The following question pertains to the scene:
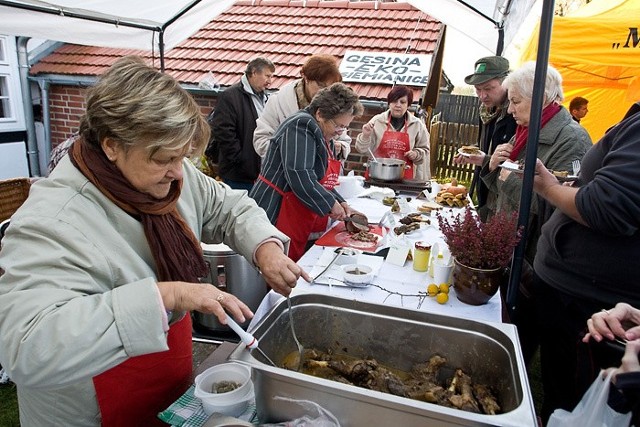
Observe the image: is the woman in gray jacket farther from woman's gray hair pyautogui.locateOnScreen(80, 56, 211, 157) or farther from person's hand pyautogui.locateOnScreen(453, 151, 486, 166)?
person's hand pyautogui.locateOnScreen(453, 151, 486, 166)

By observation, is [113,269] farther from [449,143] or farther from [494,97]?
[449,143]

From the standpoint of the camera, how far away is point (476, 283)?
171 cm

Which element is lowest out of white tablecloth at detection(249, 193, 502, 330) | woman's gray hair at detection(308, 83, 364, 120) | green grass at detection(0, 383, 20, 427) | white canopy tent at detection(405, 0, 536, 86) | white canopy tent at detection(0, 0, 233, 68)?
green grass at detection(0, 383, 20, 427)

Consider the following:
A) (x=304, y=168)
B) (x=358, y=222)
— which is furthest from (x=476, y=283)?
(x=304, y=168)

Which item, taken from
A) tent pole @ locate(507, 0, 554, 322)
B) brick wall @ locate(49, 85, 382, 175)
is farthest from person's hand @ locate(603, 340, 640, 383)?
Result: brick wall @ locate(49, 85, 382, 175)

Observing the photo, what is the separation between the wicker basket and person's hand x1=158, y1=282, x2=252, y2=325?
124 inches

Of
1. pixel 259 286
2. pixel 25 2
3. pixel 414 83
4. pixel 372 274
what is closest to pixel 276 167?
pixel 259 286

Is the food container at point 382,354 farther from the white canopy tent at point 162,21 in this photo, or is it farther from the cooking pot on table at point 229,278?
the cooking pot on table at point 229,278

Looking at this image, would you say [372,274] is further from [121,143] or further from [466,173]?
[466,173]

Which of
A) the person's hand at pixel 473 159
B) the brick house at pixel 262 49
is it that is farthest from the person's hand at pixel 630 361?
→ the brick house at pixel 262 49

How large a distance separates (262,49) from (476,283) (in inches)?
242

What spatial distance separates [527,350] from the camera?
2.26 metres

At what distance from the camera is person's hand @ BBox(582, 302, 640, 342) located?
1.24 meters

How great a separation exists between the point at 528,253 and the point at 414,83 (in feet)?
12.0
